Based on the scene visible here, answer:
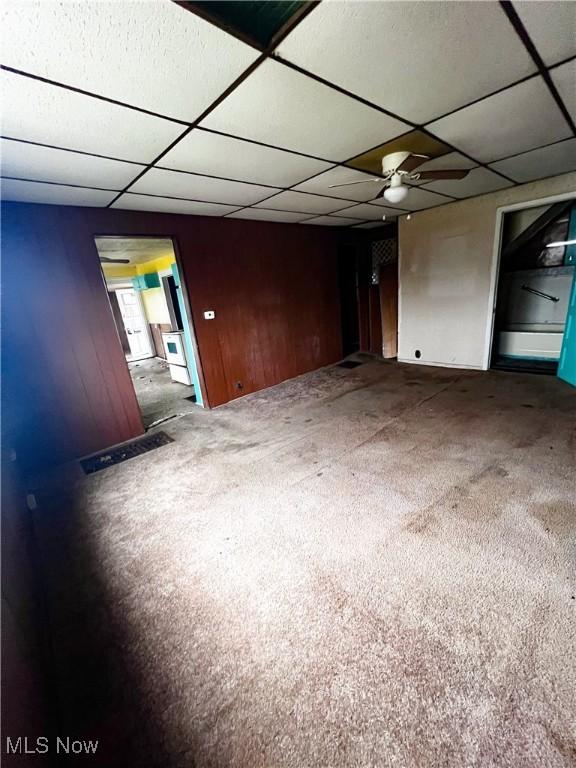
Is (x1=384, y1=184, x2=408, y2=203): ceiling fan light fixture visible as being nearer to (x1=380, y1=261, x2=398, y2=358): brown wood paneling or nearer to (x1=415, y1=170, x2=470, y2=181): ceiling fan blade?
(x1=415, y1=170, x2=470, y2=181): ceiling fan blade

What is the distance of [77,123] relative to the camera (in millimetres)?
1707

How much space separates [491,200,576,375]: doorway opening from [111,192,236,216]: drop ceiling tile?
399cm

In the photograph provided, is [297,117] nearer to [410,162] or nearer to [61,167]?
[410,162]

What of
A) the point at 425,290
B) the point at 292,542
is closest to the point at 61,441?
the point at 292,542

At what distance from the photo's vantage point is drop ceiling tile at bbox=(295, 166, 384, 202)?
290cm

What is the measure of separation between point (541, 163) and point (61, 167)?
14.7 feet

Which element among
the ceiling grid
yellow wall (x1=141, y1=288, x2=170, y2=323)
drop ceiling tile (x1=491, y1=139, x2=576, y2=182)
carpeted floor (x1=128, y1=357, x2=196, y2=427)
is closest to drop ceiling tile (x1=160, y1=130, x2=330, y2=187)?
the ceiling grid

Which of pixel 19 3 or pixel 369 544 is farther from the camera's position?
pixel 369 544

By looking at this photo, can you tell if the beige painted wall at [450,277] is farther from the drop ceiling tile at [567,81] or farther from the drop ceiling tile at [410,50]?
the drop ceiling tile at [410,50]

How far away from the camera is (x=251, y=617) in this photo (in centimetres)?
150

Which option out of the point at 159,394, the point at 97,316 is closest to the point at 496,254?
the point at 97,316

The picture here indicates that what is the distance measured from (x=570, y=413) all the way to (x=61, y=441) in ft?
18.0

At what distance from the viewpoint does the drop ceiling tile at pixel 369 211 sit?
428 centimetres

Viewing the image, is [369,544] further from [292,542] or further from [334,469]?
[334,469]
